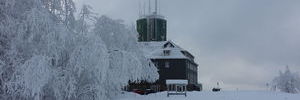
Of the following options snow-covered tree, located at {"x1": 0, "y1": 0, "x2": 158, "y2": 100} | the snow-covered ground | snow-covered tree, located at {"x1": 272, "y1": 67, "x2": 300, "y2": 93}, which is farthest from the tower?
snow-covered tree, located at {"x1": 0, "y1": 0, "x2": 158, "y2": 100}

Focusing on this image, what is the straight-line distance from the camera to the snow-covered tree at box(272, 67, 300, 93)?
7059 centimetres

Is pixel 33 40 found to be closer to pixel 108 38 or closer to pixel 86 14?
pixel 86 14

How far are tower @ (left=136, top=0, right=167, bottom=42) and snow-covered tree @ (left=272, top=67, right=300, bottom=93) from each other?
49.7 m

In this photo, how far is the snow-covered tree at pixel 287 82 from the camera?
232ft

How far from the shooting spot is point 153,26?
119562 mm

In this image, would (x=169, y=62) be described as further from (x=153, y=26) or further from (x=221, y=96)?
(x=153, y=26)

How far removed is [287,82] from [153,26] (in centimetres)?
5292

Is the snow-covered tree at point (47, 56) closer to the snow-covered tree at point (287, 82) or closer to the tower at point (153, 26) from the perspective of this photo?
the snow-covered tree at point (287, 82)

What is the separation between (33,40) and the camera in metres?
27.5

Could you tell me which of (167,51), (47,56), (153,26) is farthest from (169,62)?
(47,56)

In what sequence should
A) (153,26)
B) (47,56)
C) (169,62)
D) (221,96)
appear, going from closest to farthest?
(47,56)
(221,96)
(169,62)
(153,26)

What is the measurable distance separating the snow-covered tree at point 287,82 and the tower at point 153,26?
163ft

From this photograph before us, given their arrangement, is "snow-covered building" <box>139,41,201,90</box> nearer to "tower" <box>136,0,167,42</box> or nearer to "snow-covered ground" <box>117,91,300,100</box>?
"snow-covered ground" <box>117,91,300,100</box>

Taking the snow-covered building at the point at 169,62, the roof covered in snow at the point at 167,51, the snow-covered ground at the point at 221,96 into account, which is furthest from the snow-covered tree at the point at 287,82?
the snow-covered ground at the point at 221,96
